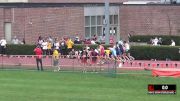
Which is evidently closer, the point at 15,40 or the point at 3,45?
the point at 3,45

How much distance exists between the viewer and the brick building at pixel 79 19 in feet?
171

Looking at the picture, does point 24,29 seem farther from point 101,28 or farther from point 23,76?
point 23,76

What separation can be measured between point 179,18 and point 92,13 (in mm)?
8594

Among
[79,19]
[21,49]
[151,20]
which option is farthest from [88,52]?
[151,20]

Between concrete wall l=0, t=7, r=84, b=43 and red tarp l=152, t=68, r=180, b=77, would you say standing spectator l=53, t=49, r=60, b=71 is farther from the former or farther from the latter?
concrete wall l=0, t=7, r=84, b=43

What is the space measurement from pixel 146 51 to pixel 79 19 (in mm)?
12580

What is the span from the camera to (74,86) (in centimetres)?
2955

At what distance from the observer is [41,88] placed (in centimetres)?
2848

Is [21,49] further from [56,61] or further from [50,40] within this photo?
[56,61]

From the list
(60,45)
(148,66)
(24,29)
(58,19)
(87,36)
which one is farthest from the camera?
(87,36)

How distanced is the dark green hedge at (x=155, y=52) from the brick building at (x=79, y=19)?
922cm

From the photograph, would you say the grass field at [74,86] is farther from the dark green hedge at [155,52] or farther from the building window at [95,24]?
the building window at [95,24]

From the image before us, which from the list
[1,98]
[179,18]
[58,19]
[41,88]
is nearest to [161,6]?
[179,18]

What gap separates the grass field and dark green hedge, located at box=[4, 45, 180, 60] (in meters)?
10.7
